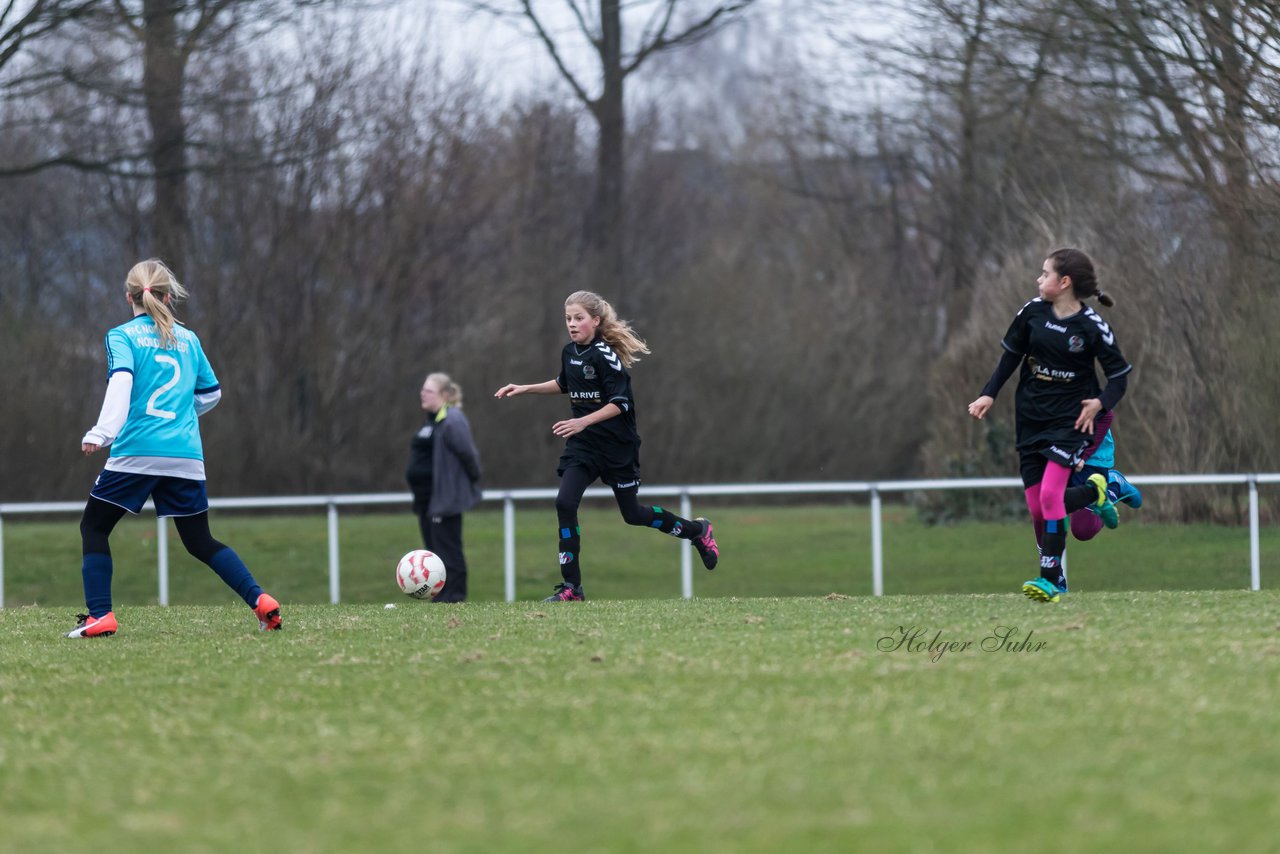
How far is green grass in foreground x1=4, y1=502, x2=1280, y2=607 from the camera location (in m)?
15.6

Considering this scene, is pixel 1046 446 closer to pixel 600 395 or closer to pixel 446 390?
pixel 600 395

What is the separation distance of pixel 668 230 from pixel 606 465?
23.8 meters

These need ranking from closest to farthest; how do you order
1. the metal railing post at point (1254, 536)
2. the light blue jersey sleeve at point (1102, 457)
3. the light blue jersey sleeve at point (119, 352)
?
1. the light blue jersey sleeve at point (119, 352)
2. the light blue jersey sleeve at point (1102, 457)
3. the metal railing post at point (1254, 536)

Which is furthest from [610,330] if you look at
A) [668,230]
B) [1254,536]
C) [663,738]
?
[668,230]

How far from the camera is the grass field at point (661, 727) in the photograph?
3510mm

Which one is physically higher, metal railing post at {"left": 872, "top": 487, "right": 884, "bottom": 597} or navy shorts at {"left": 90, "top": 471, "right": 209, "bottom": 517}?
navy shorts at {"left": 90, "top": 471, "right": 209, "bottom": 517}

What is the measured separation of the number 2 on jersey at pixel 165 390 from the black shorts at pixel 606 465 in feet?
8.37

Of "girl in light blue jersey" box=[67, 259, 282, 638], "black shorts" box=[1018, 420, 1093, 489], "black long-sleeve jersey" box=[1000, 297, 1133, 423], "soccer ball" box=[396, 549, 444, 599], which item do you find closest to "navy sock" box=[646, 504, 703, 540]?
"soccer ball" box=[396, 549, 444, 599]

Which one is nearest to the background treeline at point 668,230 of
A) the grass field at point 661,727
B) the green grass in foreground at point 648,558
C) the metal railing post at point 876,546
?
the green grass in foreground at point 648,558

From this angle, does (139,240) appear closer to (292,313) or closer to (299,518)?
(292,313)

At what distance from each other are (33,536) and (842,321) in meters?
17.2

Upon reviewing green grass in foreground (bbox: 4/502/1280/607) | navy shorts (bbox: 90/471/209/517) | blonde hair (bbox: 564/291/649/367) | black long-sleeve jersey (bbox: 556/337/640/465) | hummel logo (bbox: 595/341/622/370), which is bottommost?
green grass in foreground (bbox: 4/502/1280/607)

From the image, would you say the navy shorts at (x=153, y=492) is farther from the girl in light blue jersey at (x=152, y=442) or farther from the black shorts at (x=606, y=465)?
the black shorts at (x=606, y=465)

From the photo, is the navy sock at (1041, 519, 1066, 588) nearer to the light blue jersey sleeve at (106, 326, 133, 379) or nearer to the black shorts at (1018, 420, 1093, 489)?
the black shorts at (1018, 420, 1093, 489)
